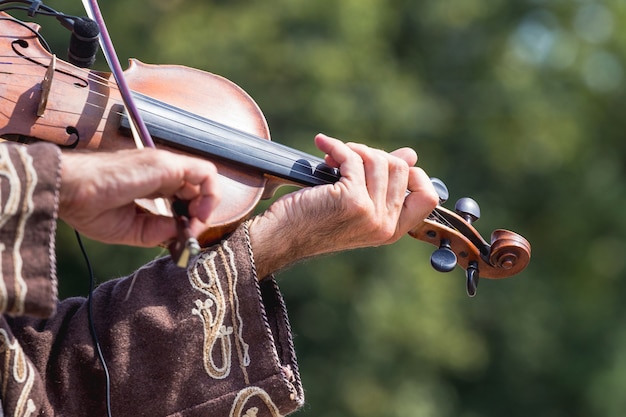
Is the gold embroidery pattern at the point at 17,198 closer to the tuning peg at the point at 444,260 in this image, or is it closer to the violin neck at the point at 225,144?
the violin neck at the point at 225,144

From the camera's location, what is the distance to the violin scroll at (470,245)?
89.9 inches

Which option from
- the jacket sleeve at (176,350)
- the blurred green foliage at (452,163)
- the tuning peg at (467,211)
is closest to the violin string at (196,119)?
the jacket sleeve at (176,350)

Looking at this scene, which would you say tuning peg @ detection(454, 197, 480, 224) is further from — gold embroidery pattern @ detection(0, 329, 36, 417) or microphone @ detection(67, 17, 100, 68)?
gold embroidery pattern @ detection(0, 329, 36, 417)

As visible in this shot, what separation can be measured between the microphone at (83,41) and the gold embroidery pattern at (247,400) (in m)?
0.68

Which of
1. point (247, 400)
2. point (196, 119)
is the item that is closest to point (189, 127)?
point (196, 119)

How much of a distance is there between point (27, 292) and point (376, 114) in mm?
6676

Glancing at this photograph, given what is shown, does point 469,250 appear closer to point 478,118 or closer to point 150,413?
point 150,413

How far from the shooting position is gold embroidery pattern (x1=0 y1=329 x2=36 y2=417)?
1.85m

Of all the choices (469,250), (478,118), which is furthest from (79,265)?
(469,250)

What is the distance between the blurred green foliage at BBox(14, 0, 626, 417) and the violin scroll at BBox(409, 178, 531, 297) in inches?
188

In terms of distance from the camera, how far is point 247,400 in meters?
2.01

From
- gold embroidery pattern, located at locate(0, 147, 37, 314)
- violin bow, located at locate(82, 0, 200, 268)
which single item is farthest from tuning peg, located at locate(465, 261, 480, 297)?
gold embroidery pattern, located at locate(0, 147, 37, 314)

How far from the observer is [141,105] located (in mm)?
2076

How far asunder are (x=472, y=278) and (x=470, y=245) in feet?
0.29
